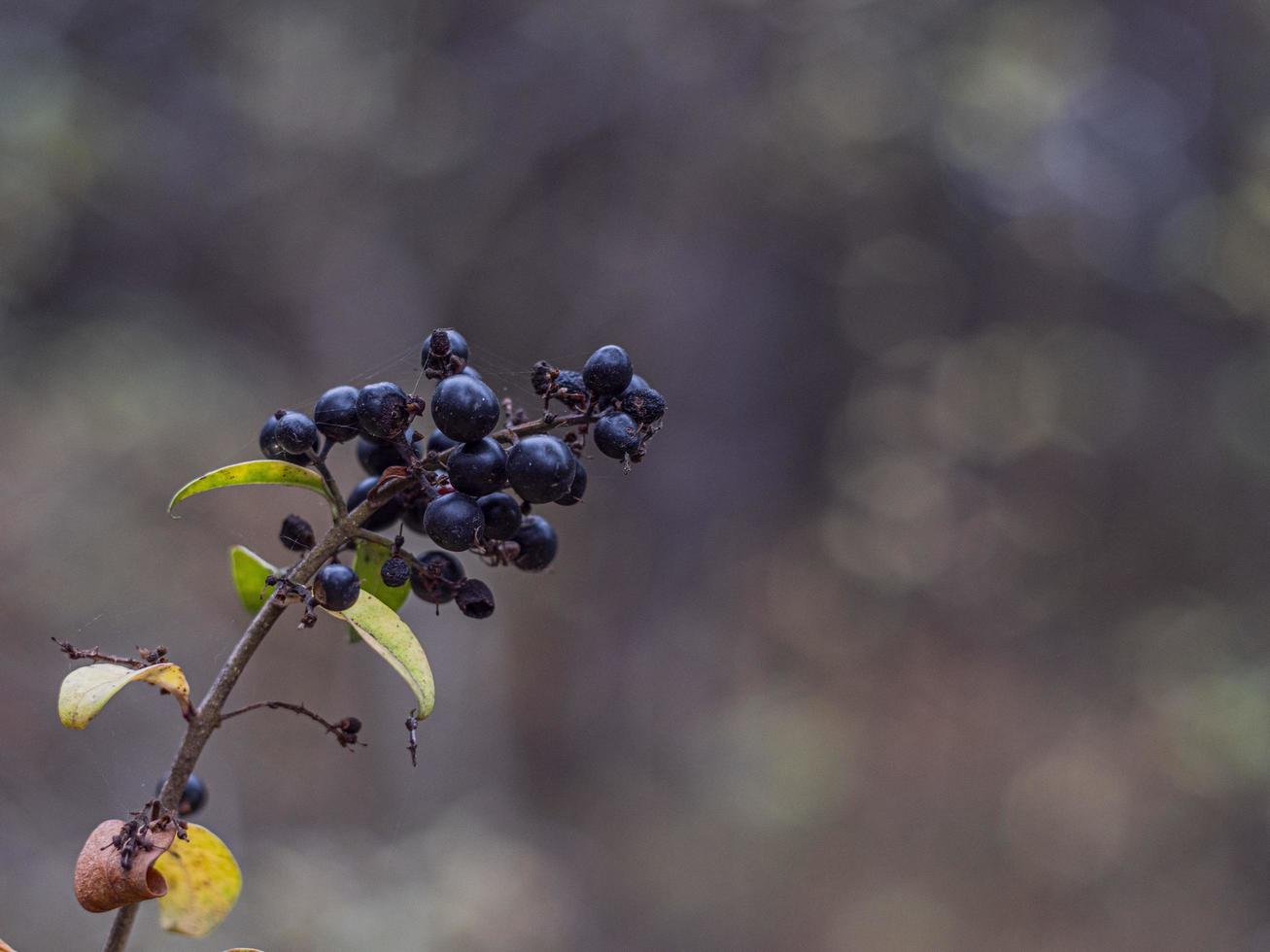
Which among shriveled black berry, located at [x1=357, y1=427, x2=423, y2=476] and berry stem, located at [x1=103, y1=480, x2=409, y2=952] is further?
shriveled black berry, located at [x1=357, y1=427, x2=423, y2=476]

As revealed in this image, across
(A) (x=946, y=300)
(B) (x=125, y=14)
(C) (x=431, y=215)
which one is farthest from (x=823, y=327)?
(B) (x=125, y=14)

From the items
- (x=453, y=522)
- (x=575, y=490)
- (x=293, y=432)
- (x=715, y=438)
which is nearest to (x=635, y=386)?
(x=575, y=490)

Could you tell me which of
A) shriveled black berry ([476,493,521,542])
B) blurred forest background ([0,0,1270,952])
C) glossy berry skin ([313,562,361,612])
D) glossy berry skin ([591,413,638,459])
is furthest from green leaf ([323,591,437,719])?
blurred forest background ([0,0,1270,952])

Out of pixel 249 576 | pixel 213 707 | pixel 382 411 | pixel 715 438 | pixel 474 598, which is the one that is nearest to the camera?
pixel 213 707

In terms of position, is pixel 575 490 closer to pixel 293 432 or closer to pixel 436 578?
pixel 436 578

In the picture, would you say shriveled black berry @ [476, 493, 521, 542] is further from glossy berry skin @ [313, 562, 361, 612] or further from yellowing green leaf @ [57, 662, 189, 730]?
yellowing green leaf @ [57, 662, 189, 730]

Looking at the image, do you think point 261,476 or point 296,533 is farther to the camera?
point 296,533

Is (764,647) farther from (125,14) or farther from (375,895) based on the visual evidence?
(125,14)
